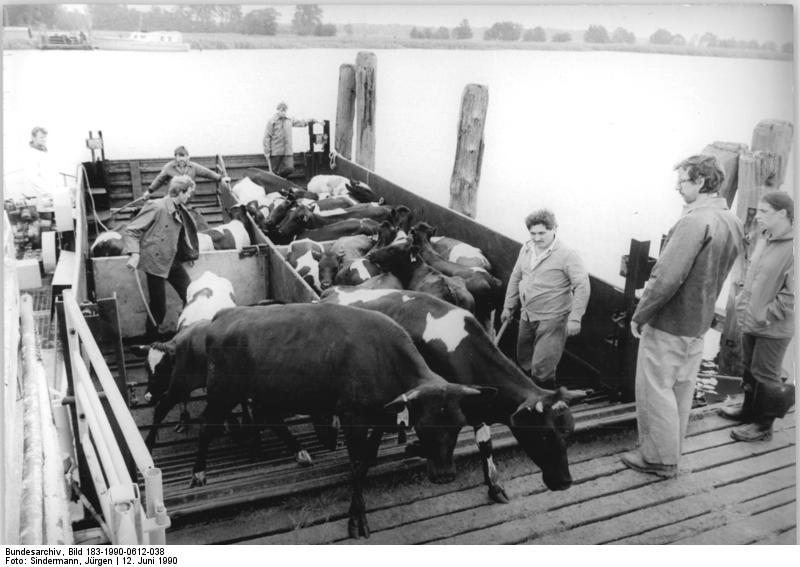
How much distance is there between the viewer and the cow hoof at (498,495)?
480 centimetres

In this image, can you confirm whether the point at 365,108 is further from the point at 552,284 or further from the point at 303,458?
the point at 303,458

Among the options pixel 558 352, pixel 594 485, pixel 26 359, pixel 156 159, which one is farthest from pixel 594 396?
pixel 26 359

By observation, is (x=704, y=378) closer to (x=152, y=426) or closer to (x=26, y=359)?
(x=152, y=426)

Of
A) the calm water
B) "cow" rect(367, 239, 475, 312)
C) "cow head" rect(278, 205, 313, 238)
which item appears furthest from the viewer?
"cow head" rect(278, 205, 313, 238)

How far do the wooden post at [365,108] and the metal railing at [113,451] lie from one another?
2339 millimetres

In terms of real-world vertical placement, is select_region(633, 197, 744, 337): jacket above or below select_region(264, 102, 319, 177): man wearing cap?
below

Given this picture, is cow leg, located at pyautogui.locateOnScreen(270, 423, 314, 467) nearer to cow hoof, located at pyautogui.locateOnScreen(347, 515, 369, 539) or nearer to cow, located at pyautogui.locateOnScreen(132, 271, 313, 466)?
cow, located at pyautogui.locateOnScreen(132, 271, 313, 466)

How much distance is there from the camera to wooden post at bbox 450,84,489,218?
20.0 ft

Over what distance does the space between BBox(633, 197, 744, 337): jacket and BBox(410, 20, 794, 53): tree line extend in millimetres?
950

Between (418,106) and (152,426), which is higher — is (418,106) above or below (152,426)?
above

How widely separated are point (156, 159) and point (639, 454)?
3.93 m

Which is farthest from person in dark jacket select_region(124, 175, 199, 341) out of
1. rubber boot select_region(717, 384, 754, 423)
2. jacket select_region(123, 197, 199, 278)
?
rubber boot select_region(717, 384, 754, 423)

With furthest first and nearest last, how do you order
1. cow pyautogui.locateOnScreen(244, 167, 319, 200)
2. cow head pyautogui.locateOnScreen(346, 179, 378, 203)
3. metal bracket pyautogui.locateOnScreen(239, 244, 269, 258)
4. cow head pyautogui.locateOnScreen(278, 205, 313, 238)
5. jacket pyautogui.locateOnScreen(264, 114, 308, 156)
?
cow head pyautogui.locateOnScreen(346, 179, 378, 203)
cow head pyautogui.locateOnScreen(278, 205, 313, 238)
cow pyautogui.locateOnScreen(244, 167, 319, 200)
metal bracket pyautogui.locateOnScreen(239, 244, 269, 258)
jacket pyautogui.locateOnScreen(264, 114, 308, 156)

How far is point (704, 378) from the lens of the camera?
6727mm
